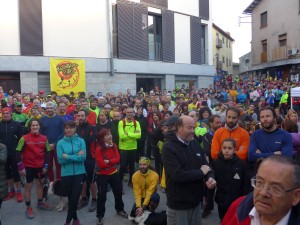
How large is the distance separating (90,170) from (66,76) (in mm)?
9873

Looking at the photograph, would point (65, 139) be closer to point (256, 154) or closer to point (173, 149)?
point (173, 149)

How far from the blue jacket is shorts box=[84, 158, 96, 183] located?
89 centimetres

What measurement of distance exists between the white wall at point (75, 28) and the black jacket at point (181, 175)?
13.8 metres

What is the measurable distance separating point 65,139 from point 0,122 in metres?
2.11

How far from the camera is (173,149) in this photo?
333 centimetres

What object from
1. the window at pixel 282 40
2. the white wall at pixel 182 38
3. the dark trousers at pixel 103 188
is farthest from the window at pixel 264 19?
the dark trousers at pixel 103 188

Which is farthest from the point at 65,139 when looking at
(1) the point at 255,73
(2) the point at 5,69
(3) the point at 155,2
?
(1) the point at 255,73

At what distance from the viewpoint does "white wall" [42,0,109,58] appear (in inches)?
615

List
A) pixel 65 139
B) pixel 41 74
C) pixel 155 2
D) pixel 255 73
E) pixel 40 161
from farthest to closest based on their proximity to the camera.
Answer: pixel 255 73 → pixel 155 2 → pixel 41 74 → pixel 40 161 → pixel 65 139

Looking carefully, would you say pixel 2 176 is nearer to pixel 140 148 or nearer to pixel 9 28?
pixel 140 148

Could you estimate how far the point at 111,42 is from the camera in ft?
57.1

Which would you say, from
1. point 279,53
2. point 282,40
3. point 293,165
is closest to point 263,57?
point 279,53

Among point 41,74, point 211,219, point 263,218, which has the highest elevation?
point 41,74

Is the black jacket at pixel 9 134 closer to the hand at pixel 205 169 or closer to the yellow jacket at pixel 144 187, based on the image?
the yellow jacket at pixel 144 187
